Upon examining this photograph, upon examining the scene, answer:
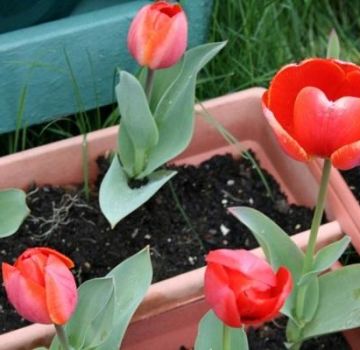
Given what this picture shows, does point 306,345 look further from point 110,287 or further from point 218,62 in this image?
point 218,62

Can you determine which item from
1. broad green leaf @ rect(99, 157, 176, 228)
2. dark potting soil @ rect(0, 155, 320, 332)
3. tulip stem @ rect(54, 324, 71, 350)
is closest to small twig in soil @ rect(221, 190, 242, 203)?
dark potting soil @ rect(0, 155, 320, 332)

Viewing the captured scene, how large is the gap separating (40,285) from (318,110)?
0.93 feet

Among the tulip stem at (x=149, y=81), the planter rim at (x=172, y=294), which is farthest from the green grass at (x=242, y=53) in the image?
the planter rim at (x=172, y=294)

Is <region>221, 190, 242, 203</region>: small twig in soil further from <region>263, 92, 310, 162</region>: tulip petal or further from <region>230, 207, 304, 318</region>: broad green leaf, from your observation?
<region>263, 92, 310, 162</region>: tulip petal

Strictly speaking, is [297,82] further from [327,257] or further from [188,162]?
[188,162]

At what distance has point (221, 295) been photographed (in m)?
0.77

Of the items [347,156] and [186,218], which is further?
[186,218]

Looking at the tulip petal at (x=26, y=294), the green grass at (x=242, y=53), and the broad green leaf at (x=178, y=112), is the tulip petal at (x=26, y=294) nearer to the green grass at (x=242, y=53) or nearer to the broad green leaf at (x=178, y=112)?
the broad green leaf at (x=178, y=112)

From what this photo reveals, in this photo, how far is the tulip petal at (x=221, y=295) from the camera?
0.76m

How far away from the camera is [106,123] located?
1489 mm

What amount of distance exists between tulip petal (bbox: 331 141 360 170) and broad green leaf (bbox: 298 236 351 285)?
0.18 meters

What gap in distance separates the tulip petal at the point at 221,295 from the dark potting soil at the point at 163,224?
473 millimetres

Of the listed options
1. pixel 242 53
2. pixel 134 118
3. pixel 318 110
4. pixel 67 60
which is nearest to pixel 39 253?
pixel 318 110

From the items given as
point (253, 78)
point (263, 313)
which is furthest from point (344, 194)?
point (263, 313)
